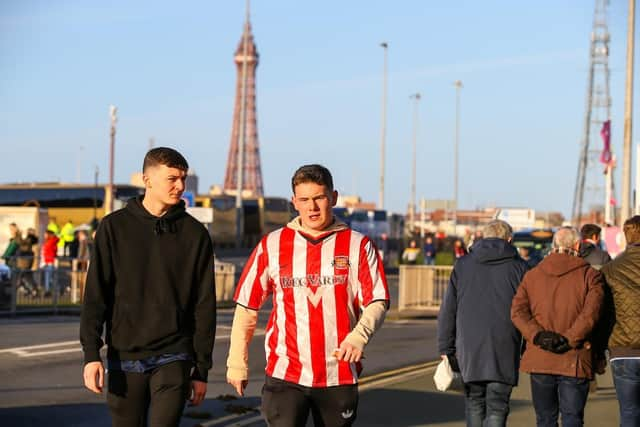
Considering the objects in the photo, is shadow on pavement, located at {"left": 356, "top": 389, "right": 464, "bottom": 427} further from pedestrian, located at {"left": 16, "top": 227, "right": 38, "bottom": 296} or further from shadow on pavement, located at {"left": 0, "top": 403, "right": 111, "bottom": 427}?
pedestrian, located at {"left": 16, "top": 227, "right": 38, "bottom": 296}

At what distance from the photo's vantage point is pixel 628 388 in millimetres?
8602

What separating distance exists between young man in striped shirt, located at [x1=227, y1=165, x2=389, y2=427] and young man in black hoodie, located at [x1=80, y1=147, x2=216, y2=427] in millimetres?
243

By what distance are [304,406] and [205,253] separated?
89 cm

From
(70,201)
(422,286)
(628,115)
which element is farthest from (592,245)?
(70,201)

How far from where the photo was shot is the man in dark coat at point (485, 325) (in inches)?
325

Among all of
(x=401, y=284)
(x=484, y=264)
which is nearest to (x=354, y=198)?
(x=401, y=284)

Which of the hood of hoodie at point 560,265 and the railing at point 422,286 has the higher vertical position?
the hood of hoodie at point 560,265

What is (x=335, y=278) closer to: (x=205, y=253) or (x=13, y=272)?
(x=205, y=253)

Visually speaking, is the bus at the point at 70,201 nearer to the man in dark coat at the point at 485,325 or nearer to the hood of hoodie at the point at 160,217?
the man in dark coat at the point at 485,325

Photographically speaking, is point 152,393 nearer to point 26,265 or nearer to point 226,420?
point 226,420

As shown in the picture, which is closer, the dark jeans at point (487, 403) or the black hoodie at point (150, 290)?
the black hoodie at point (150, 290)

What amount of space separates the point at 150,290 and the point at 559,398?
344 cm

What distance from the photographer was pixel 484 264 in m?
8.41

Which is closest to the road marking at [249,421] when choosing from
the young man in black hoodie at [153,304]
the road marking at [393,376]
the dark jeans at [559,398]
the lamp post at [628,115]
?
the road marking at [393,376]
